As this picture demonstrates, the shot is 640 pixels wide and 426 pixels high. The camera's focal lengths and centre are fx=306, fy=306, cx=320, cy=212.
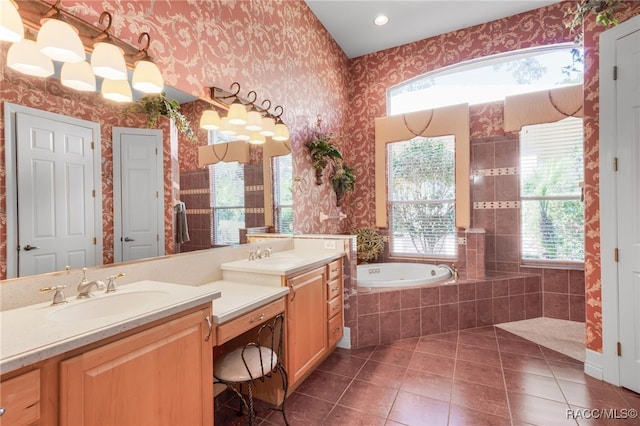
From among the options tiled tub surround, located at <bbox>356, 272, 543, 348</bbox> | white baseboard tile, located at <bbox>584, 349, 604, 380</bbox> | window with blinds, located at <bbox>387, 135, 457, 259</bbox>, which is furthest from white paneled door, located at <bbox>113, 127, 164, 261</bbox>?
window with blinds, located at <bbox>387, 135, 457, 259</bbox>

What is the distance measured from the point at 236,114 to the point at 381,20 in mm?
2565

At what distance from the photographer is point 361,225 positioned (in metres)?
4.55

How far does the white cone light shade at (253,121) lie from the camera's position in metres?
2.28

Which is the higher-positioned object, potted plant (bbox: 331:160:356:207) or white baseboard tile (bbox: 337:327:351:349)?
potted plant (bbox: 331:160:356:207)

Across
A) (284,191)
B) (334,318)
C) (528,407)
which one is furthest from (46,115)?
(528,407)

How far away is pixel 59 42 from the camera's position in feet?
3.83

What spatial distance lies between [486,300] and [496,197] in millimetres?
1305

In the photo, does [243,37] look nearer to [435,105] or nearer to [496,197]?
[435,105]

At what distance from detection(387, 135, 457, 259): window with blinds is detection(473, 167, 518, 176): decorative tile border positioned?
302mm

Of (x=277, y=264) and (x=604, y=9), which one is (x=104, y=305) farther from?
(x=604, y=9)

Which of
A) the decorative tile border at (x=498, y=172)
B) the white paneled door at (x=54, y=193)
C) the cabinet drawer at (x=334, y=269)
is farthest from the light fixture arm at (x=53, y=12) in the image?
the decorative tile border at (x=498, y=172)

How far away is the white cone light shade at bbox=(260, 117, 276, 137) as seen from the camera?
97.3 inches

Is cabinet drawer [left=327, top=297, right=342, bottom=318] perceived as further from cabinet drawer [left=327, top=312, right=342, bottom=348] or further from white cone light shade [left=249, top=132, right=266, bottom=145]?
white cone light shade [left=249, top=132, right=266, bottom=145]

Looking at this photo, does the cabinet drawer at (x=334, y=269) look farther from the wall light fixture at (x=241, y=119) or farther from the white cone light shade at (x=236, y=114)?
the white cone light shade at (x=236, y=114)
